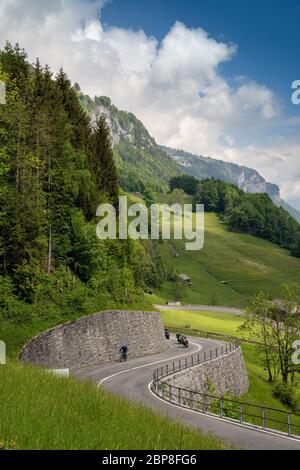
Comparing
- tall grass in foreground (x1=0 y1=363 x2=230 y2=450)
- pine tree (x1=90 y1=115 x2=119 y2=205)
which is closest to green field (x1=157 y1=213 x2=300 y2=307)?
pine tree (x1=90 y1=115 x2=119 y2=205)

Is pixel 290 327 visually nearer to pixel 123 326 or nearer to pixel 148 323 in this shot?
pixel 148 323

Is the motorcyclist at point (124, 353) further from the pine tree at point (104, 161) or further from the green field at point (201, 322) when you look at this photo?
the green field at point (201, 322)

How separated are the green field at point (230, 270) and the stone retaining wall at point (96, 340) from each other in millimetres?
→ 74982

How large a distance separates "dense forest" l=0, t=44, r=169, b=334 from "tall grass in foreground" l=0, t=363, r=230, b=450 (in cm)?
1929

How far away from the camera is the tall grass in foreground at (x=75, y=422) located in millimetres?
9711

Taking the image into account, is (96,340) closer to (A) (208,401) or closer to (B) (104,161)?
(A) (208,401)

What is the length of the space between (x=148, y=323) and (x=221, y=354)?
8744 millimetres

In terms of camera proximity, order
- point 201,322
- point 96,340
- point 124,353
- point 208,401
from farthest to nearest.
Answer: point 201,322
point 124,353
point 96,340
point 208,401

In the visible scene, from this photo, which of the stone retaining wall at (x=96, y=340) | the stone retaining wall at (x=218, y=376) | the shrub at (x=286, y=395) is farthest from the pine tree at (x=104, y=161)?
the shrub at (x=286, y=395)

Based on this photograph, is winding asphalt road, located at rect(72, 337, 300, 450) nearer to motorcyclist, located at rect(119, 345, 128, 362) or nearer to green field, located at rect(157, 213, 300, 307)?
motorcyclist, located at rect(119, 345, 128, 362)

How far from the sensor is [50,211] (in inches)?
1793

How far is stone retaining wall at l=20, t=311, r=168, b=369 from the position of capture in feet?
120

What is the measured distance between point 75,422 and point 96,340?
109ft

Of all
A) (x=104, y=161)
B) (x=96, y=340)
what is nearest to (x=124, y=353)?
(x=96, y=340)
